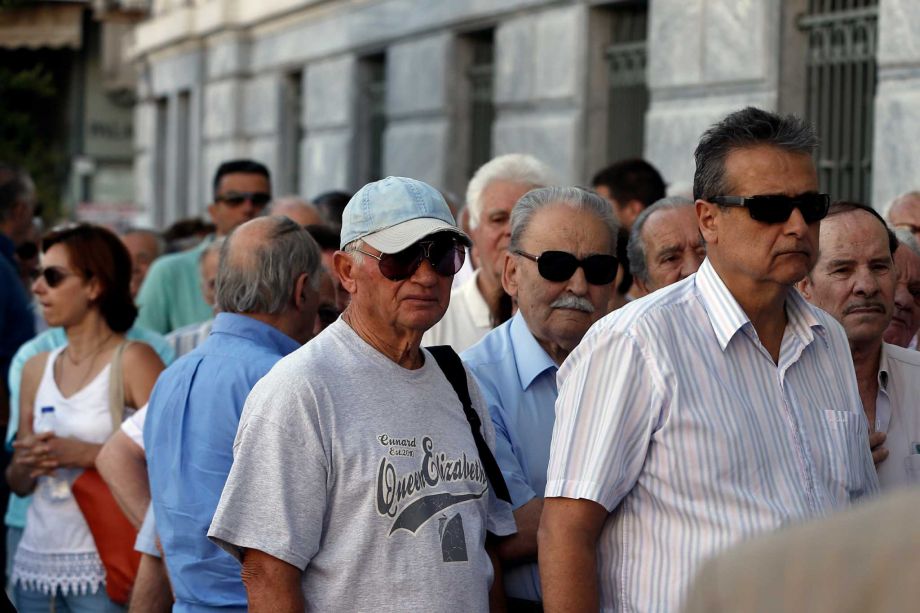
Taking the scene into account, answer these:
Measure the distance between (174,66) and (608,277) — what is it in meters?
16.7

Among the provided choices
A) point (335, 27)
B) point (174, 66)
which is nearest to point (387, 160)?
point (335, 27)

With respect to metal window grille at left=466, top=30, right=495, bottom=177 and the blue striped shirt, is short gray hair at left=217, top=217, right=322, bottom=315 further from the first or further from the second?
metal window grille at left=466, top=30, right=495, bottom=177

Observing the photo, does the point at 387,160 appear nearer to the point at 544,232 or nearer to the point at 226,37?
the point at 226,37

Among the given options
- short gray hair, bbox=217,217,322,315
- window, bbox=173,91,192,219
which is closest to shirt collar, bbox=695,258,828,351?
short gray hair, bbox=217,217,322,315

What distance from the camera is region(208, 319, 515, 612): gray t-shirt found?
2.88 m

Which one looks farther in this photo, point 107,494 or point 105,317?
point 105,317

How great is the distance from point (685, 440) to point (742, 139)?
25.3 inches

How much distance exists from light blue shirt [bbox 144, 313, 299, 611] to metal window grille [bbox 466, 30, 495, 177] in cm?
838

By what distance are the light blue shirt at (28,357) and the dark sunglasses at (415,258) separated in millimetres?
2341

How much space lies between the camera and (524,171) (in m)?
5.90

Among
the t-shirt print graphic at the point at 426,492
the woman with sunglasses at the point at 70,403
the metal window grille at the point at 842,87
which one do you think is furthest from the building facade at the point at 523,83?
the t-shirt print graphic at the point at 426,492

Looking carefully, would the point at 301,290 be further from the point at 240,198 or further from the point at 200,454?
the point at 240,198

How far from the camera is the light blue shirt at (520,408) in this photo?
3.41 meters

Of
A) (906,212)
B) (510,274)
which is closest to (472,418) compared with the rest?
(510,274)
